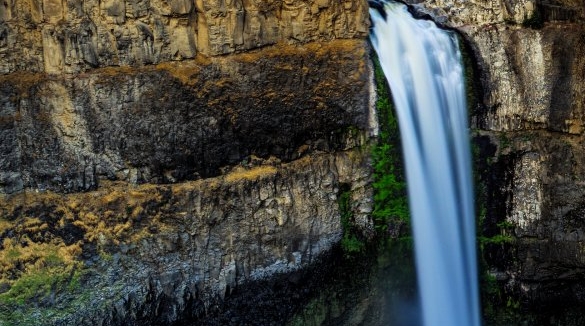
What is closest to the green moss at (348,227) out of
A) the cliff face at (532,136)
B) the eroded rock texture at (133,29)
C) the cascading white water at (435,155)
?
the cascading white water at (435,155)

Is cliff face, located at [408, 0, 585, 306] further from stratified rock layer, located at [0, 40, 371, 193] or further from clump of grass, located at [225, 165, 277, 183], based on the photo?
clump of grass, located at [225, 165, 277, 183]

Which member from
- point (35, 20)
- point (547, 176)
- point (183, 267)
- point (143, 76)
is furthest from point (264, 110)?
point (547, 176)

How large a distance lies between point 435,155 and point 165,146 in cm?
422

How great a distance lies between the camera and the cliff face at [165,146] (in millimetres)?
9891

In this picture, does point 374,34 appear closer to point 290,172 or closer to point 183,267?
point 290,172

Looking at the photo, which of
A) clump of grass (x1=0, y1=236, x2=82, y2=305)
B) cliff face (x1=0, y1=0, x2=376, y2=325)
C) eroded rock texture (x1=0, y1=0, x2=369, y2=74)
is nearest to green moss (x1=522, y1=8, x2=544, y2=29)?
cliff face (x1=0, y1=0, x2=376, y2=325)

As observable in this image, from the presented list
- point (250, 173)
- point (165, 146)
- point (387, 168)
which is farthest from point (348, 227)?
point (165, 146)

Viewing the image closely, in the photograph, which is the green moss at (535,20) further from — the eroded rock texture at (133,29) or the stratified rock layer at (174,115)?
the eroded rock texture at (133,29)

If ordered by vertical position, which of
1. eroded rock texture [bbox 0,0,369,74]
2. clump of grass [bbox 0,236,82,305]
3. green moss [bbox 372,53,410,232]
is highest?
eroded rock texture [bbox 0,0,369,74]

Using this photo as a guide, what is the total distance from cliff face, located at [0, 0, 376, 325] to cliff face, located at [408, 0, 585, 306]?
2.23 metres

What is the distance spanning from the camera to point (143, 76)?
33.4ft

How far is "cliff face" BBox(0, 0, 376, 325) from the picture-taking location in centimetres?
989

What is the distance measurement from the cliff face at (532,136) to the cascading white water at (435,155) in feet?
1.61

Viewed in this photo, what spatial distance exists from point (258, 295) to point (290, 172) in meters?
1.98
